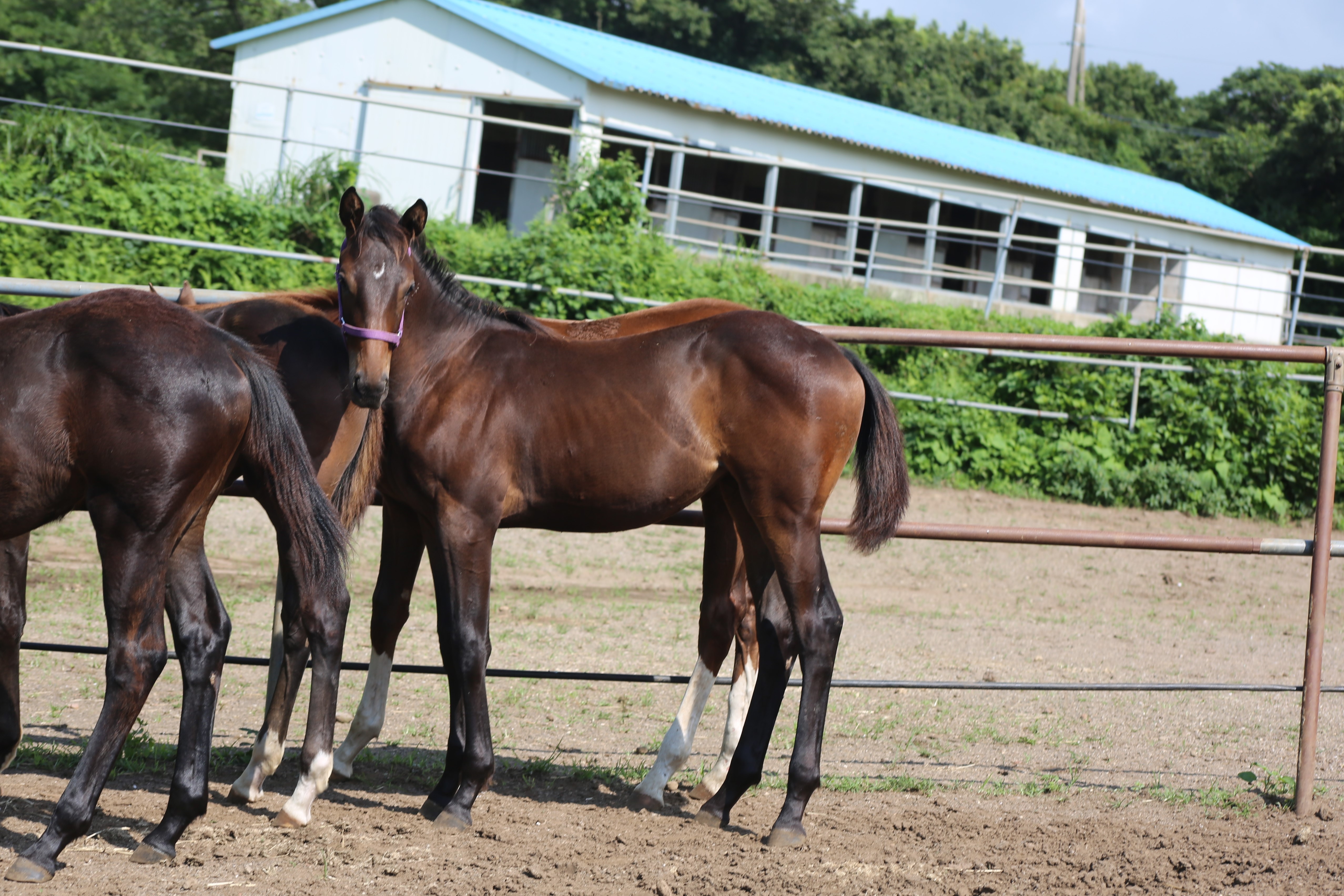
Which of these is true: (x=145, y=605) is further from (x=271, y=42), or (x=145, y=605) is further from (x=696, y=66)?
(x=696, y=66)

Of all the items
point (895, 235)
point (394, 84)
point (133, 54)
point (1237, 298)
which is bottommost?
point (1237, 298)

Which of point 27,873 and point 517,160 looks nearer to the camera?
point 27,873

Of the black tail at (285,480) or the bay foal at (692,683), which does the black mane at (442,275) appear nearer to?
the bay foal at (692,683)

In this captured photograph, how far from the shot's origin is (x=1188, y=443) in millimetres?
11828

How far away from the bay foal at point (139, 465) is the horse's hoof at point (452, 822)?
69 cm

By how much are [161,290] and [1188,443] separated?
34.5 feet

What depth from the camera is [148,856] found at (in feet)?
9.98

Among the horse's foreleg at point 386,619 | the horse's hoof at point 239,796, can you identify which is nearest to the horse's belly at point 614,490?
the horse's foreleg at point 386,619

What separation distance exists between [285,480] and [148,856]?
1081 mm

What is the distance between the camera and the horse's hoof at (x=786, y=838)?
345 cm

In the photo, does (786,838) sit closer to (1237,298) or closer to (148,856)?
(148,856)

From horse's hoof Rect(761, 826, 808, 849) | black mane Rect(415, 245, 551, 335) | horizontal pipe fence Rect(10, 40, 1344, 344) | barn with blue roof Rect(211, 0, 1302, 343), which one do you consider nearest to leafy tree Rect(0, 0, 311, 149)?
horizontal pipe fence Rect(10, 40, 1344, 344)

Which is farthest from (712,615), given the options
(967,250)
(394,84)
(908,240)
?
(967,250)

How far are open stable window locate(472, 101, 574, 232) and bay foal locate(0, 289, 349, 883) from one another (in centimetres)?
1498
